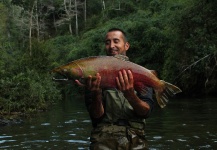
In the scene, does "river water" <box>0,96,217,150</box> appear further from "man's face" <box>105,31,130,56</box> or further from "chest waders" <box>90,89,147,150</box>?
"man's face" <box>105,31,130,56</box>

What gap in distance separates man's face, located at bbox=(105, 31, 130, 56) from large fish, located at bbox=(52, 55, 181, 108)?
51 centimetres

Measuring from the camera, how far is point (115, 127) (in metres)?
4.49

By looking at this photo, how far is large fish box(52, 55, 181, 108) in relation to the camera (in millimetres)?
3582

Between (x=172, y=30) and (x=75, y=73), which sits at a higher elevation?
(x=172, y=30)

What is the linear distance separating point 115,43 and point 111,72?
83cm

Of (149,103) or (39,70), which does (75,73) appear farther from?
(39,70)

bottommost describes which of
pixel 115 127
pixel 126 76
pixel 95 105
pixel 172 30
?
pixel 115 127

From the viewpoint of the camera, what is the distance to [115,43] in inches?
176

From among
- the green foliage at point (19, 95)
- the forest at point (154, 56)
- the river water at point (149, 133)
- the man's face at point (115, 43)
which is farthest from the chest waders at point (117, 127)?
the green foliage at point (19, 95)

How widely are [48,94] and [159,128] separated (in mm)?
11942

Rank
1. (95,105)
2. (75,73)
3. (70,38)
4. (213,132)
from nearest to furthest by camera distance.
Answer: (75,73), (95,105), (213,132), (70,38)

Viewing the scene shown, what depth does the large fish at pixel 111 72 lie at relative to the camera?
358cm

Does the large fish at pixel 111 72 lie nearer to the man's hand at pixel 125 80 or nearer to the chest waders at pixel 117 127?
the man's hand at pixel 125 80

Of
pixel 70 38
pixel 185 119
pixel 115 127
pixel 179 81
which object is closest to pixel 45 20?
pixel 70 38
